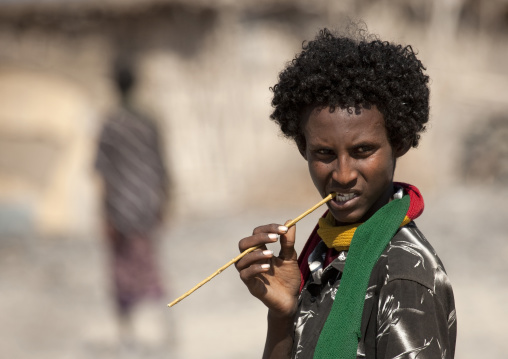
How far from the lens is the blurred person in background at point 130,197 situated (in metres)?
6.24

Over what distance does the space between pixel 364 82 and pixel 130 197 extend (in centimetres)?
484

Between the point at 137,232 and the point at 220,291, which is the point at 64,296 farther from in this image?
the point at 137,232

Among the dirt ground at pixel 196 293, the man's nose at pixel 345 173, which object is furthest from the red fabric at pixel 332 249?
the dirt ground at pixel 196 293

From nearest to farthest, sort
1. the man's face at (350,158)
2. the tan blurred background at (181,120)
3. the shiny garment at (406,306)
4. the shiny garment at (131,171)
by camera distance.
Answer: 1. the shiny garment at (406,306)
2. the man's face at (350,158)
3. the shiny garment at (131,171)
4. the tan blurred background at (181,120)

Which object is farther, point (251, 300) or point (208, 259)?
point (208, 259)

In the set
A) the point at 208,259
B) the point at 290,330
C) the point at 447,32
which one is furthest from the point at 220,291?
the point at 447,32

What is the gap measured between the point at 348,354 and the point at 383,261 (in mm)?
195

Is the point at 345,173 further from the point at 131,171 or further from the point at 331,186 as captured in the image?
the point at 131,171

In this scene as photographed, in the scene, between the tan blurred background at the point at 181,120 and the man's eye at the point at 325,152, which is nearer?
the man's eye at the point at 325,152

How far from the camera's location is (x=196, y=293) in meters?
8.24

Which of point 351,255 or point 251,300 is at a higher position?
point 351,255

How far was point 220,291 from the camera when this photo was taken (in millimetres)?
8109

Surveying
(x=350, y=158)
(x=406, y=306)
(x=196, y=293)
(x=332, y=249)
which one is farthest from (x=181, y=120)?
(x=406, y=306)

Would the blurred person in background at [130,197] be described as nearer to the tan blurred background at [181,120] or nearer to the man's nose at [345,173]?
the tan blurred background at [181,120]
